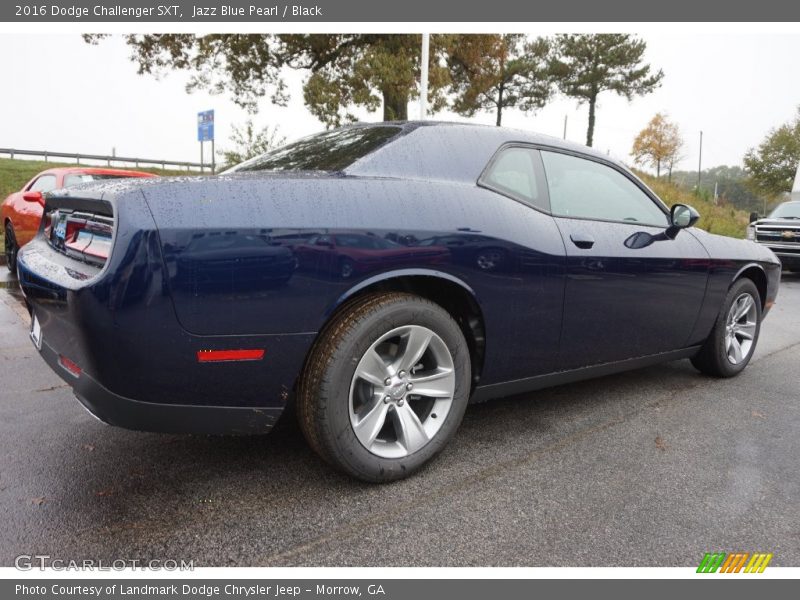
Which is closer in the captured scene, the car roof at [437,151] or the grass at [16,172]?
the car roof at [437,151]

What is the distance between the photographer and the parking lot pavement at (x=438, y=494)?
73.2 inches

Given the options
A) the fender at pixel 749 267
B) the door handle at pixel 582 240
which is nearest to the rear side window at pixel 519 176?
the door handle at pixel 582 240

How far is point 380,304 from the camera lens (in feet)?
7.00

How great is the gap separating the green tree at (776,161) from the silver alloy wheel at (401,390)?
48.9 metres

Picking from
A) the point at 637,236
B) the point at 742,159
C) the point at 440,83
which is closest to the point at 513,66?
the point at 440,83

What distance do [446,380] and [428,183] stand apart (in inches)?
32.0

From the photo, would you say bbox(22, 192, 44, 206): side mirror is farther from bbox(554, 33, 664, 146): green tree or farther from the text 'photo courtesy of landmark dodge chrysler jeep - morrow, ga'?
bbox(554, 33, 664, 146): green tree

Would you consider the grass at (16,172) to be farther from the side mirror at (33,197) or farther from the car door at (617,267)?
the car door at (617,267)

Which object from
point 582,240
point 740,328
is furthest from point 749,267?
point 582,240

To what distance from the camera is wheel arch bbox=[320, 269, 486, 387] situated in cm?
211

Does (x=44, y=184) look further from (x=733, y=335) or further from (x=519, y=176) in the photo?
(x=733, y=335)

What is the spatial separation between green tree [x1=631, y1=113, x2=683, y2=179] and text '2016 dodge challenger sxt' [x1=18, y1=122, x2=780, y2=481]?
4459cm

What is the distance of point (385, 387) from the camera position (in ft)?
7.30

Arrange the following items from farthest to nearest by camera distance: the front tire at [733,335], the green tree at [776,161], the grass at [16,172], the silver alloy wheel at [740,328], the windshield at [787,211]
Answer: the green tree at [776,161] < the grass at [16,172] < the windshield at [787,211] < the silver alloy wheel at [740,328] < the front tire at [733,335]
